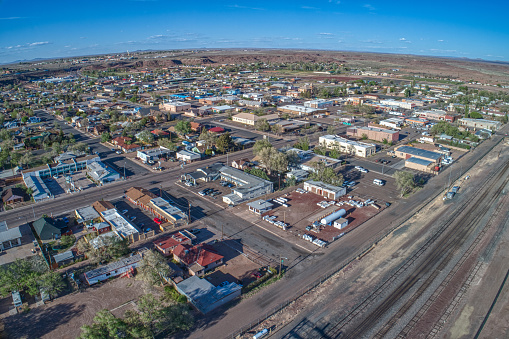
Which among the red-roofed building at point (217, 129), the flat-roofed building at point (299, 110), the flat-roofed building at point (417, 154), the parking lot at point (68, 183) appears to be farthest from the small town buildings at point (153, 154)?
the flat-roofed building at point (299, 110)

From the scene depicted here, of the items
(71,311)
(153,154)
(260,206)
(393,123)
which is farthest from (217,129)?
(71,311)

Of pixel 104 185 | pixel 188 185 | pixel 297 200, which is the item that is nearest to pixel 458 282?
pixel 297 200

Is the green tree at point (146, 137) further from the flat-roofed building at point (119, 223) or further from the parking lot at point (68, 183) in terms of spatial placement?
the flat-roofed building at point (119, 223)

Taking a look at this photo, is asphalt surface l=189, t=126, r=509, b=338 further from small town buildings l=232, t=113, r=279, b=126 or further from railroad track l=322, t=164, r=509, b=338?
small town buildings l=232, t=113, r=279, b=126

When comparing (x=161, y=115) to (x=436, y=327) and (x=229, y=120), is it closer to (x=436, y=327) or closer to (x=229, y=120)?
(x=229, y=120)

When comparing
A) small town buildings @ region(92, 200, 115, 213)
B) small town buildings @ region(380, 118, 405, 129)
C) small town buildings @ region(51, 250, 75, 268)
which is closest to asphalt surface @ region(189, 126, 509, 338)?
small town buildings @ region(51, 250, 75, 268)
